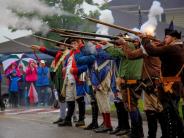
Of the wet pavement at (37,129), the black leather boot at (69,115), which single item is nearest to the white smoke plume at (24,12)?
the black leather boot at (69,115)

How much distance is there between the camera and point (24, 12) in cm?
1287

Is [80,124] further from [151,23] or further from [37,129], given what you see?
[151,23]

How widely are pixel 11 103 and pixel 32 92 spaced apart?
885 millimetres

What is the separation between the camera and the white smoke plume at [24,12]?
41.7ft

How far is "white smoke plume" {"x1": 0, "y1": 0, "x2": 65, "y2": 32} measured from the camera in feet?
41.7

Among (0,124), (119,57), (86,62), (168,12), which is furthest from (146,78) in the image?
(168,12)

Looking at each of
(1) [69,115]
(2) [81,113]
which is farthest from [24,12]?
(2) [81,113]

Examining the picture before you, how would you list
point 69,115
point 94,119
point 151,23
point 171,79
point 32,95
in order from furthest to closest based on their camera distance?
1. point 32,95
2. point 69,115
3. point 94,119
4. point 151,23
5. point 171,79

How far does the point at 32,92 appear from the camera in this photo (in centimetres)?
2012

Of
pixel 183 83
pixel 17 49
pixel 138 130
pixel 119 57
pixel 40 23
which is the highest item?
pixel 17 49

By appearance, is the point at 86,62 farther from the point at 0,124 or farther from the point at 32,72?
the point at 32,72

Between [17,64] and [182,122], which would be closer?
[182,122]

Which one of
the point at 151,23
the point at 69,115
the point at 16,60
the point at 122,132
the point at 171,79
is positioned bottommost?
the point at 122,132

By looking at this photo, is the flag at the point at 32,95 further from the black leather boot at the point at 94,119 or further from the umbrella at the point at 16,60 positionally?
the black leather boot at the point at 94,119
